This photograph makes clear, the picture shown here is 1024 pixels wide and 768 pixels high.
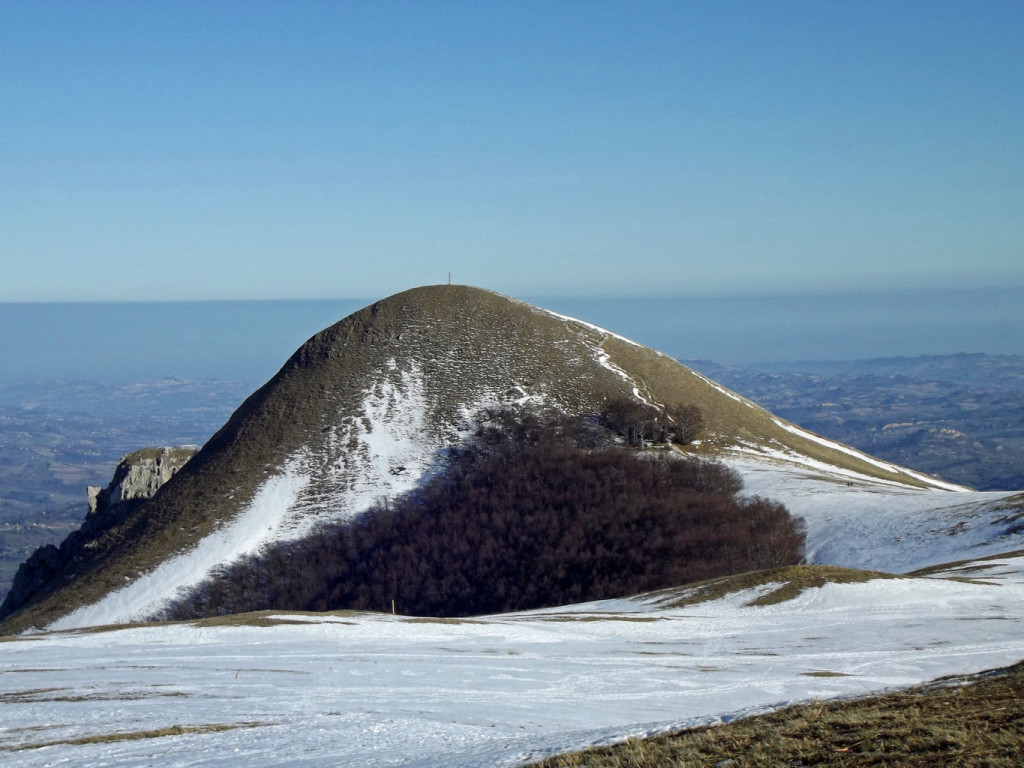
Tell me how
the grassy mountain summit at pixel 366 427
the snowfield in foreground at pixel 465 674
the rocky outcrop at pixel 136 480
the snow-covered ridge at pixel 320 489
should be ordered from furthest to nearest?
the rocky outcrop at pixel 136 480
the grassy mountain summit at pixel 366 427
the snow-covered ridge at pixel 320 489
the snowfield in foreground at pixel 465 674

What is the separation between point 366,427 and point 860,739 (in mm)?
66221

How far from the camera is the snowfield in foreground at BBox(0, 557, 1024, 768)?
17109 mm

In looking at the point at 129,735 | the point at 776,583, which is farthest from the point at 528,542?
the point at 129,735

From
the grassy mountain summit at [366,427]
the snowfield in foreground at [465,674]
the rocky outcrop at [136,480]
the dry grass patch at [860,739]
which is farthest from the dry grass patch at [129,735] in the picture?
the rocky outcrop at [136,480]

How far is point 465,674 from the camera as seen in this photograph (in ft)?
81.5

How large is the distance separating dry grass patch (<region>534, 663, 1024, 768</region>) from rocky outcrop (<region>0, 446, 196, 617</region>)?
68.6m

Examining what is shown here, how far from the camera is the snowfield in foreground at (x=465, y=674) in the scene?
56.1 ft

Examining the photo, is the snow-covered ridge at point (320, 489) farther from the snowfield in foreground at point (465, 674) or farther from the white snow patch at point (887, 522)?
the white snow patch at point (887, 522)

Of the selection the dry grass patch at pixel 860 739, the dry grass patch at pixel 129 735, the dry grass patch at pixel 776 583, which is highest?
the dry grass patch at pixel 860 739

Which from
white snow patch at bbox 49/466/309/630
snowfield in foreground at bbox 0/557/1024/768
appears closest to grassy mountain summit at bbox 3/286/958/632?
white snow patch at bbox 49/466/309/630

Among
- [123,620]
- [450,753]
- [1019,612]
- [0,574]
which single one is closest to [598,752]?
[450,753]

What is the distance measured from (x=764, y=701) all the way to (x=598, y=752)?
7.04 meters

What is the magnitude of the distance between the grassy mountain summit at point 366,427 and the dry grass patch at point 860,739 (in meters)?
50.9

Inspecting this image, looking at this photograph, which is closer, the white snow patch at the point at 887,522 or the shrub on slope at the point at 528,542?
the white snow patch at the point at 887,522
